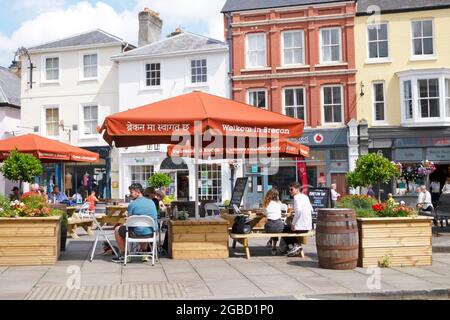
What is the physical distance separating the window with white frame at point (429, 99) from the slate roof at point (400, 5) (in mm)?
3807

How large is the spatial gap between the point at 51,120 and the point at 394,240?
85.6 feet

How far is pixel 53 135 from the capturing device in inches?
1223

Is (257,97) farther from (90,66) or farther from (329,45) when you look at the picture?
(90,66)

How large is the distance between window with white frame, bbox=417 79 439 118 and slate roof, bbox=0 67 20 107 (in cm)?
2351

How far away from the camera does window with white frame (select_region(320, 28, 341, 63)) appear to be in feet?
92.0

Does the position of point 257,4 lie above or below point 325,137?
above

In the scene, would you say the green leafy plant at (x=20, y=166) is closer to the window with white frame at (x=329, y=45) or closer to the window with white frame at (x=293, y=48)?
the window with white frame at (x=293, y=48)

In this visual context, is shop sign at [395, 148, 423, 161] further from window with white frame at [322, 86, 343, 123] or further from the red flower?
the red flower

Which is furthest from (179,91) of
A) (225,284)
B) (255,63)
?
(225,284)

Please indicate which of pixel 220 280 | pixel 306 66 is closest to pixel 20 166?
pixel 220 280

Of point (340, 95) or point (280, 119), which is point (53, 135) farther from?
point (280, 119)

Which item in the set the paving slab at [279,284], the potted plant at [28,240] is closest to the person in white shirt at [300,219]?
the paving slab at [279,284]

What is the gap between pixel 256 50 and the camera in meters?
29.0

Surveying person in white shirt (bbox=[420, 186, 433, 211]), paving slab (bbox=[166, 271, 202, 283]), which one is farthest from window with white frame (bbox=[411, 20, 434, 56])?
paving slab (bbox=[166, 271, 202, 283])
